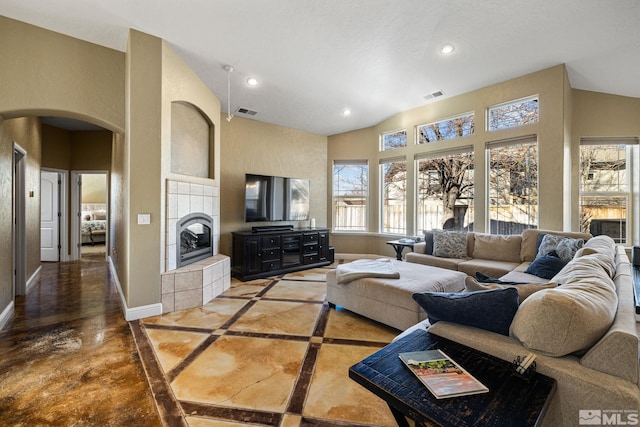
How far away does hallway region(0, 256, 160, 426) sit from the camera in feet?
5.35

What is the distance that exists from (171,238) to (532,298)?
10.9 feet

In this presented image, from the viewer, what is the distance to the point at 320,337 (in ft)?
8.45

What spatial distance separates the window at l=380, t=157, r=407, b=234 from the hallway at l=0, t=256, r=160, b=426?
15.4ft

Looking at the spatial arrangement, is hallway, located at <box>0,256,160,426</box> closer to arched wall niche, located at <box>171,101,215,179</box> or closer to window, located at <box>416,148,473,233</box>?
arched wall niche, located at <box>171,101,215,179</box>

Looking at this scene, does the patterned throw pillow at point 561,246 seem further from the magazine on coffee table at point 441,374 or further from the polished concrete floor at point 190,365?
the magazine on coffee table at point 441,374

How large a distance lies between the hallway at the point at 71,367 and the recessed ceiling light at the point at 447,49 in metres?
4.24

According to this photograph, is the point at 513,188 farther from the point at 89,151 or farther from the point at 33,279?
the point at 89,151

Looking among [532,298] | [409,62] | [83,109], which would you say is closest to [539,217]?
[409,62]

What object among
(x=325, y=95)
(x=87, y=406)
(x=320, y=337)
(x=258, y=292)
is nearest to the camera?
(x=87, y=406)

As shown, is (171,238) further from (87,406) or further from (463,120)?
(463,120)

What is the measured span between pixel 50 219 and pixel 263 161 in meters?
4.77

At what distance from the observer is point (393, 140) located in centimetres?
579

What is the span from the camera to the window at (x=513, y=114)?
4055mm

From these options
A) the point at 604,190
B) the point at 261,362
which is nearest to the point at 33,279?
the point at 261,362
